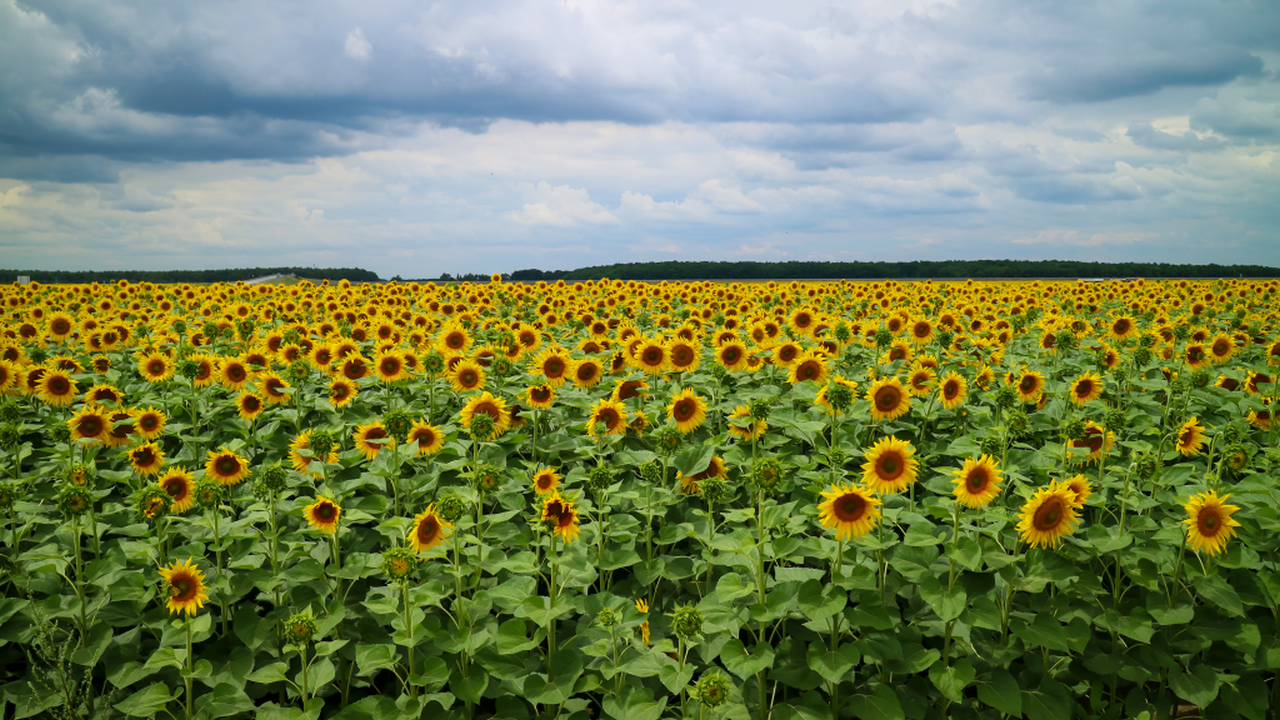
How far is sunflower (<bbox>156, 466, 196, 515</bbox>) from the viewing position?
530cm

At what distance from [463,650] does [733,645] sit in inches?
67.7

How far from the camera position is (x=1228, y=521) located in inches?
175

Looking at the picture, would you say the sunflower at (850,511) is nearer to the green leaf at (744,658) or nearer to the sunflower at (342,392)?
A: the green leaf at (744,658)

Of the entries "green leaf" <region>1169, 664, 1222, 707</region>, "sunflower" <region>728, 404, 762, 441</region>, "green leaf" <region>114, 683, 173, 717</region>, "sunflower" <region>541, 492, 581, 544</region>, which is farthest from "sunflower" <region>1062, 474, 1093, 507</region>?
"green leaf" <region>114, 683, 173, 717</region>

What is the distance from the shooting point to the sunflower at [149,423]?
652cm

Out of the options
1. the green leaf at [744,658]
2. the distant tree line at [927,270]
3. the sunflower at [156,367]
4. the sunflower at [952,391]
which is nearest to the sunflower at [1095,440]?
the sunflower at [952,391]

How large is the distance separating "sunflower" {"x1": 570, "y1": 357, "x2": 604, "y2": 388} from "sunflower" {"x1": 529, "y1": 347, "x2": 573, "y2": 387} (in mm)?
354

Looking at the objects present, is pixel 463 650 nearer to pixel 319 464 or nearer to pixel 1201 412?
pixel 319 464

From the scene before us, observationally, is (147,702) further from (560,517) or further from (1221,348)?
(1221,348)

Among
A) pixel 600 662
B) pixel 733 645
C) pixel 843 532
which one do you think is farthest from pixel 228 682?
pixel 843 532

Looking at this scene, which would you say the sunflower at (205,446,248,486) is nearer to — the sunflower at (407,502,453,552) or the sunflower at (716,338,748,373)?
the sunflower at (407,502,453,552)

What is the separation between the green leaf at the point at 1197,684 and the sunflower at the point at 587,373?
18.2 ft

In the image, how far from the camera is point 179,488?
17.6 ft

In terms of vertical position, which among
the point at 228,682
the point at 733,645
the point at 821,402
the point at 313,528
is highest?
the point at 821,402
